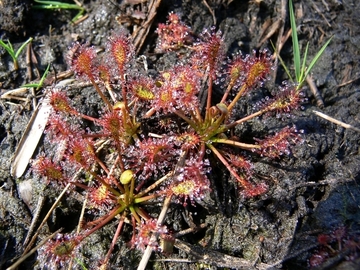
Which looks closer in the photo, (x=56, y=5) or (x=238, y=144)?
(x=238, y=144)

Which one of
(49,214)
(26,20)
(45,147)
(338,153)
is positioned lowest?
(49,214)

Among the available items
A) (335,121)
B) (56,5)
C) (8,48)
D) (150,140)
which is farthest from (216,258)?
(56,5)

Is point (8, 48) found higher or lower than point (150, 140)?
higher

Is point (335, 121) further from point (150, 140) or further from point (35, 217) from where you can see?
point (35, 217)

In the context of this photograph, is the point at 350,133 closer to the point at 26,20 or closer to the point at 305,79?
the point at 305,79

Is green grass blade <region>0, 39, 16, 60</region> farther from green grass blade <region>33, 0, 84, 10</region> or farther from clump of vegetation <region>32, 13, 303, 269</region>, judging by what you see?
clump of vegetation <region>32, 13, 303, 269</region>

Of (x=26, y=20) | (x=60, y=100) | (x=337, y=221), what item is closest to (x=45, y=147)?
(x=60, y=100)
